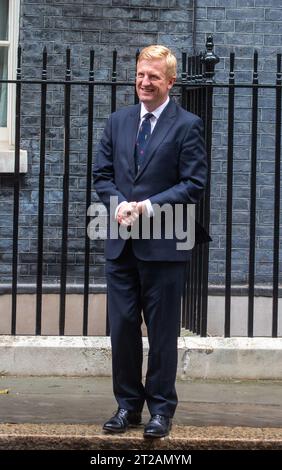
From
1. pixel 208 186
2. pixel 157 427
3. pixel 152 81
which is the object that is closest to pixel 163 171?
pixel 152 81

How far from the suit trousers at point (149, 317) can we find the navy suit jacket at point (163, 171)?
78 millimetres

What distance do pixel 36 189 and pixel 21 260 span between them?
623mm

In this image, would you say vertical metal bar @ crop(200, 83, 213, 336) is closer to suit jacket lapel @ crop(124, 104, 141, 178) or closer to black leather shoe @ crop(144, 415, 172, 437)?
suit jacket lapel @ crop(124, 104, 141, 178)

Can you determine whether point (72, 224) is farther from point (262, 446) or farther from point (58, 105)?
point (262, 446)

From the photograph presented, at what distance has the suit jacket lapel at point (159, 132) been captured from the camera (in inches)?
222

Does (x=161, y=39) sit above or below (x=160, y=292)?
above

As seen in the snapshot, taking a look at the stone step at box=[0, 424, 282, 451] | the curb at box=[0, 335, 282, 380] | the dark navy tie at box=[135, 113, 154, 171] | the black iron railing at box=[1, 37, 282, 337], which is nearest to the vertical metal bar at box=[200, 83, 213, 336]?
the black iron railing at box=[1, 37, 282, 337]

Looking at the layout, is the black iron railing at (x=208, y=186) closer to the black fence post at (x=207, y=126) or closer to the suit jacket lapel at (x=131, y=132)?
the black fence post at (x=207, y=126)

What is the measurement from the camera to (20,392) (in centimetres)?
697

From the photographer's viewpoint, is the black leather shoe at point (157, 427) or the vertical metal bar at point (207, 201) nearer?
the black leather shoe at point (157, 427)

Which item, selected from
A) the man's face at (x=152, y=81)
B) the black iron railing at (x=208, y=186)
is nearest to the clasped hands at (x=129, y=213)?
the man's face at (x=152, y=81)

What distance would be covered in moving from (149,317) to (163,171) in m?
0.79

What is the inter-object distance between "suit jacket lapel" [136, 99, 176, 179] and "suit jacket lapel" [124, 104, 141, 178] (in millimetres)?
78

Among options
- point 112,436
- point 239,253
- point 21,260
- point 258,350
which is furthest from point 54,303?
point 112,436
